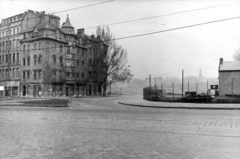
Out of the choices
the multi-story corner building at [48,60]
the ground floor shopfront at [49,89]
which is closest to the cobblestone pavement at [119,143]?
the multi-story corner building at [48,60]

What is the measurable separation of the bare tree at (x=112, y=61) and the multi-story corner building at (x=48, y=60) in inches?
69.9

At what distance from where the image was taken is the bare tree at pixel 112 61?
1967 inches

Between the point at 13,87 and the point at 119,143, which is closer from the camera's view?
the point at 119,143

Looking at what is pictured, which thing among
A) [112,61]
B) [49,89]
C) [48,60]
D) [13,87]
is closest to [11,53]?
[13,87]

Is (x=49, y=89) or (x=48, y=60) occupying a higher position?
(x=48, y=60)

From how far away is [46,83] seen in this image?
48594mm

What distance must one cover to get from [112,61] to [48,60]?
15053 millimetres

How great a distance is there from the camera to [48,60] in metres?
49.5

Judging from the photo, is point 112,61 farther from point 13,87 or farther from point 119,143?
point 119,143

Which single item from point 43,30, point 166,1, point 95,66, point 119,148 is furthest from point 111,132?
point 43,30

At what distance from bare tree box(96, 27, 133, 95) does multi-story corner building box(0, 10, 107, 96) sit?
178 cm

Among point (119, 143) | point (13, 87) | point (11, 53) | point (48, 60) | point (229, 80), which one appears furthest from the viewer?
point (11, 53)

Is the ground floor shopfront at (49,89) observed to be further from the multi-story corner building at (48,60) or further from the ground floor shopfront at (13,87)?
the ground floor shopfront at (13,87)

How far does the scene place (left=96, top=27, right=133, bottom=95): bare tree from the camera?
50.0 m
